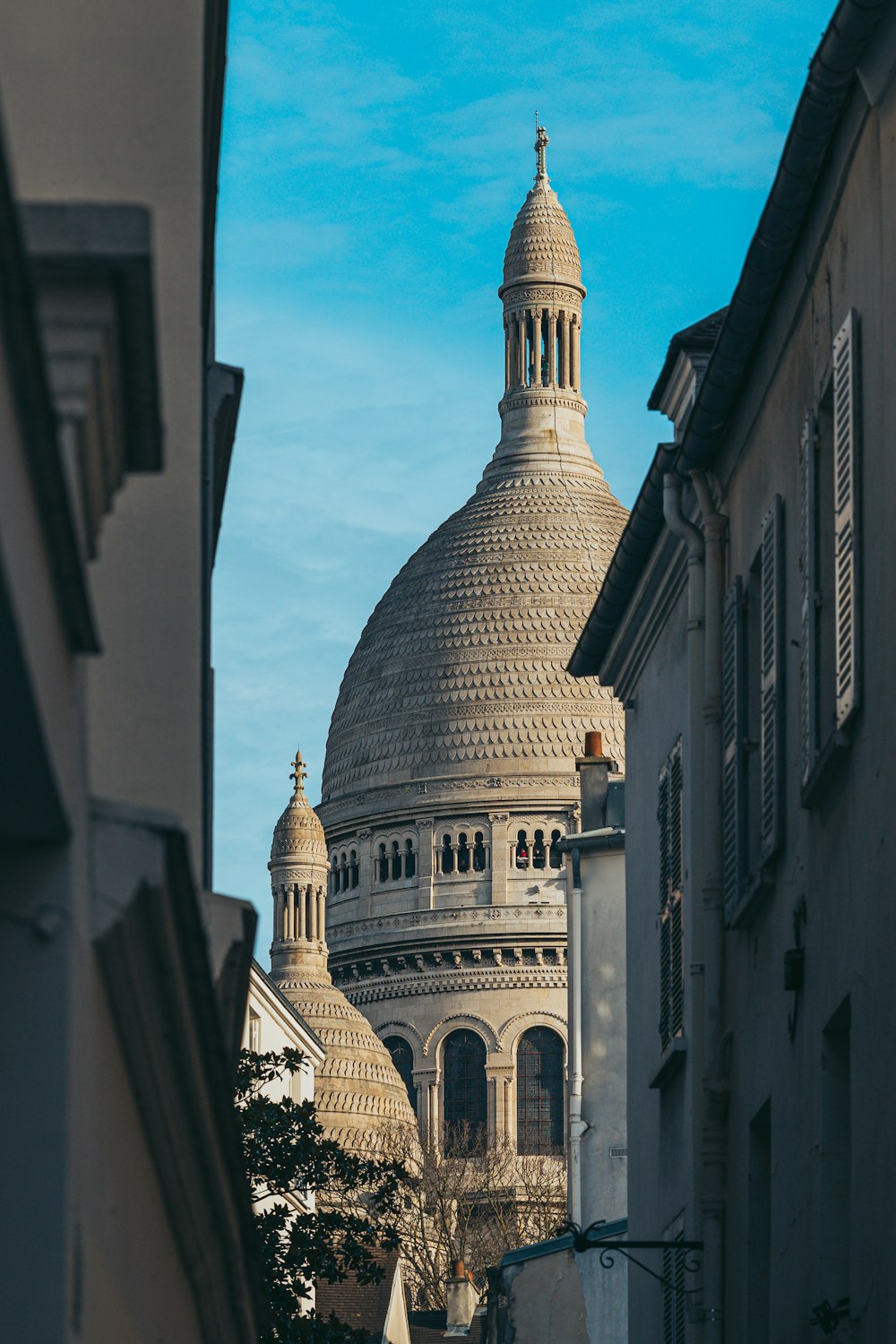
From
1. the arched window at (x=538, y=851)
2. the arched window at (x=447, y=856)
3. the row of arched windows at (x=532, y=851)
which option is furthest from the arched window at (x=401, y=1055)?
the arched window at (x=538, y=851)

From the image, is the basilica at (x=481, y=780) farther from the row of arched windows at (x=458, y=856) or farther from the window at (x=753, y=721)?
the window at (x=753, y=721)

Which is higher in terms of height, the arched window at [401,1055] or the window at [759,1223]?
the arched window at [401,1055]

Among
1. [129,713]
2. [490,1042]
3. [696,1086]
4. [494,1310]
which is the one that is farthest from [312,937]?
[129,713]

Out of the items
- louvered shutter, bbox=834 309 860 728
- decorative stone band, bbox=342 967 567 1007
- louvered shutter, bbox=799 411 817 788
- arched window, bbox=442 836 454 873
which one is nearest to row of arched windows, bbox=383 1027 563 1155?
decorative stone band, bbox=342 967 567 1007

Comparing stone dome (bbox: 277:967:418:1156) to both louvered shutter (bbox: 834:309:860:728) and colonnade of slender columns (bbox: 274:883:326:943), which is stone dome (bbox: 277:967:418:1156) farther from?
louvered shutter (bbox: 834:309:860:728)

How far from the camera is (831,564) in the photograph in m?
10.2

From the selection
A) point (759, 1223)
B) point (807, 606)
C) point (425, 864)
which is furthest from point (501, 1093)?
point (807, 606)

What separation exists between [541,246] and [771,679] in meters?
98.5

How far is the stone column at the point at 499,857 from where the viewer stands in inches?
3976

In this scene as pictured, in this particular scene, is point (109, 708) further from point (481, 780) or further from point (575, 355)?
point (575, 355)

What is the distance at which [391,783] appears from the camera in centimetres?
10375

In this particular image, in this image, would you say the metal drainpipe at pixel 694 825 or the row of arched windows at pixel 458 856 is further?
the row of arched windows at pixel 458 856

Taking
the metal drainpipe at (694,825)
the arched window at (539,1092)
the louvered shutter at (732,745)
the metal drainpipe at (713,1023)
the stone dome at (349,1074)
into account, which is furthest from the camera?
the arched window at (539,1092)

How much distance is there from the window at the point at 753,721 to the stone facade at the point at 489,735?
8337 centimetres
